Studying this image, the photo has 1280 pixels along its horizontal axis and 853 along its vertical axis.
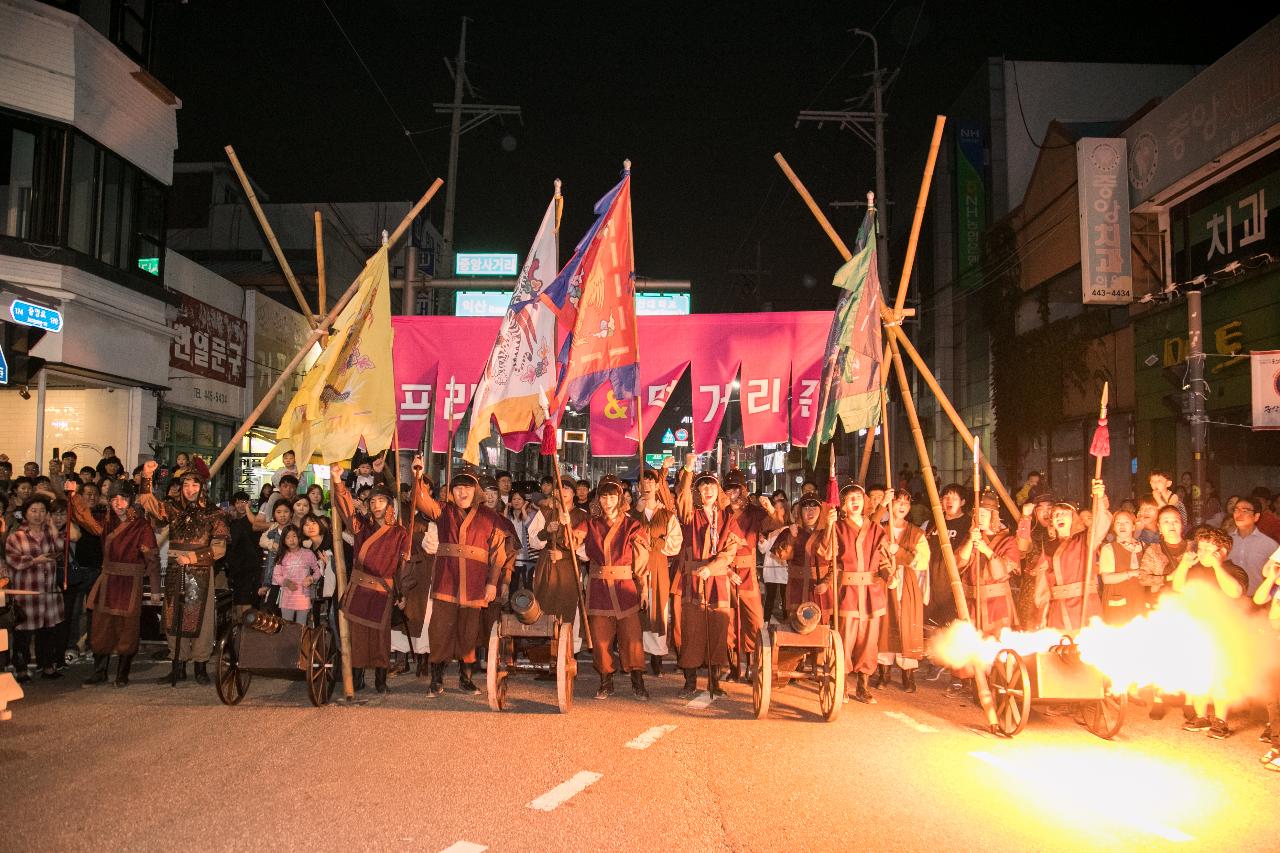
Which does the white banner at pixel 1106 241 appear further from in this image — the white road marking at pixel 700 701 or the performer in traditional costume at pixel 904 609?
the white road marking at pixel 700 701

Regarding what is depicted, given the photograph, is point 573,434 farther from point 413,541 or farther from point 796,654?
point 796,654

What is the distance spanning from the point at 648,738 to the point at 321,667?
2.85 metres

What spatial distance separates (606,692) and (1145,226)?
15.7m

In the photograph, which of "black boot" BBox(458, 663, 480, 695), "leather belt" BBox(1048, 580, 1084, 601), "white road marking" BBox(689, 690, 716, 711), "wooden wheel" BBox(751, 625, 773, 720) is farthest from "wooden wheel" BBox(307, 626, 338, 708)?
"leather belt" BBox(1048, 580, 1084, 601)

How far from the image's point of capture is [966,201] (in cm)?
2853

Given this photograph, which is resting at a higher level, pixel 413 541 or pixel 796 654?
pixel 413 541

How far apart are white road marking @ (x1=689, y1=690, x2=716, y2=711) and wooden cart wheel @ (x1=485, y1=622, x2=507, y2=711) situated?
5.21 ft

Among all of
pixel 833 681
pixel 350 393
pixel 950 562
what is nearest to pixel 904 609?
pixel 950 562

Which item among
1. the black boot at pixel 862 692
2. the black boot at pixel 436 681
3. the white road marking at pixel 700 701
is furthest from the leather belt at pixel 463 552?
the black boot at pixel 862 692

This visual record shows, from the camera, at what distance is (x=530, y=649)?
26.7ft

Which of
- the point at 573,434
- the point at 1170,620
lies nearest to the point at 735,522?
the point at 1170,620

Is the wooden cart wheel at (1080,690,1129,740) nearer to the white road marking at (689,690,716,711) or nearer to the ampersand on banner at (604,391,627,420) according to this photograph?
the white road marking at (689,690,716,711)

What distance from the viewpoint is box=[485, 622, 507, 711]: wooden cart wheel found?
7742mm

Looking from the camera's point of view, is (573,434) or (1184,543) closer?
(1184,543)
